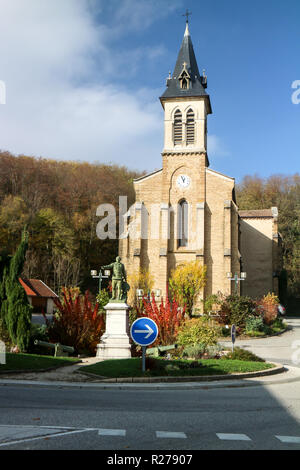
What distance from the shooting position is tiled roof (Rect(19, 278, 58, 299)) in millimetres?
42250

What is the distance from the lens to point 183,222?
133ft

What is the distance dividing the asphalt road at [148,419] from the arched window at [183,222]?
2927cm

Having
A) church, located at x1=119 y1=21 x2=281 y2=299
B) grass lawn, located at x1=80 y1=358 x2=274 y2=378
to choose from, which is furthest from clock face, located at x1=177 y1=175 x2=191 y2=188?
grass lawn, located at x1=80 y1=358 x2=274 y2=378

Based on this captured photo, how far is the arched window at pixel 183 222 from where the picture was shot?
40188 millimetres

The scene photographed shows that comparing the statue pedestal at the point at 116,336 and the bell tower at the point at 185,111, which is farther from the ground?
the bell tower at the point at 185,111

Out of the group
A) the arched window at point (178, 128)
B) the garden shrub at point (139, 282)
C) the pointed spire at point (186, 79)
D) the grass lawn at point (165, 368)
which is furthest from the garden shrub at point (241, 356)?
the pointed spire at point (186, 79)

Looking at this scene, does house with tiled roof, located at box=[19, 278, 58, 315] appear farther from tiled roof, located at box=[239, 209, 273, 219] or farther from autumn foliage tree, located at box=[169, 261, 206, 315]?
tiled roof, located at box=[239, 209, 273, 219]

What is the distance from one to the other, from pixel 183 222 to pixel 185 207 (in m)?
1.44

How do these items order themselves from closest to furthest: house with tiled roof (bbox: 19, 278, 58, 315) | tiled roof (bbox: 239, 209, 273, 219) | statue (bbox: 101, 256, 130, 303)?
statue (bbox: 101, 256, 130, 303) < house with tiled roof (bbox: 19, 278, 58, 315) < tiled roof (bbox: 239, 209, 273, 219)

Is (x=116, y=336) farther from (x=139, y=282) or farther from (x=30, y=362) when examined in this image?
(x=139, y=282)


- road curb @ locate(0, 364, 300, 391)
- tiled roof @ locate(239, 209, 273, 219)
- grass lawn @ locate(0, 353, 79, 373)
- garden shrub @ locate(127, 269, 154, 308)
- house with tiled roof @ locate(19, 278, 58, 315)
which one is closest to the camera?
road curb @ locate(0, 364, 300, 391)

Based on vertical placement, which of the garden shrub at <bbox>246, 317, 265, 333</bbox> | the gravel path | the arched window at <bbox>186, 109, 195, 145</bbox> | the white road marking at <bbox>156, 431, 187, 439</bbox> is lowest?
the garden shrub at <bbox>246, 317, 265, 333</bbox>

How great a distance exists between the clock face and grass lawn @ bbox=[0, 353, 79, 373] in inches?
1130

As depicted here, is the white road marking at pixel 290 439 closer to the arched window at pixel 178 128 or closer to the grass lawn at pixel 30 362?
the grass lawn at pixel 30 362
